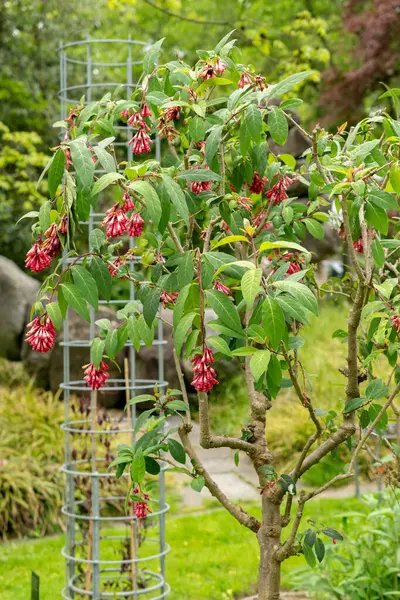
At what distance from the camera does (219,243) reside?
1597 millimetres

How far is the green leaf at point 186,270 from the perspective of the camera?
1.62 m

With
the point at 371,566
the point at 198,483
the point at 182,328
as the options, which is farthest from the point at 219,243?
the point at 371,566

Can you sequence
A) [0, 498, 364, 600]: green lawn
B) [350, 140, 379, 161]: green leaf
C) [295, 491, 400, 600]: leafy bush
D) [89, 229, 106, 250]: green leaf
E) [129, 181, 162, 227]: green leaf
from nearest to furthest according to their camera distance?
[129, 181, 162, 227]: green leaf < [350, 140, 379, 161]: green leaf < [89, 229, 106, 250]: green leaf < [295, 491, 400, 600]: leafy bush < [0, 498, 364, 600]: green lawn

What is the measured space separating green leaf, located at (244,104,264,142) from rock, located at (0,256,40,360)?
7.01 metres

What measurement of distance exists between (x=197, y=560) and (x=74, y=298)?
3.13 meters

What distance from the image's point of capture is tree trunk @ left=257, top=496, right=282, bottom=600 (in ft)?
6.88

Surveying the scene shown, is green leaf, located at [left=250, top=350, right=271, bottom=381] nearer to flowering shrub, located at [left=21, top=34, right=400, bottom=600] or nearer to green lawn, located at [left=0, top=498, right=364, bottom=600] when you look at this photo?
flowering shrub, located at [left=21, top=34, right=400, bottom=600]

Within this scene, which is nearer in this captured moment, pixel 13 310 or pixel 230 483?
pixel 230 483

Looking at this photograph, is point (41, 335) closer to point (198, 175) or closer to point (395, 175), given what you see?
point (198, 175)

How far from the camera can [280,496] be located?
2064 mm

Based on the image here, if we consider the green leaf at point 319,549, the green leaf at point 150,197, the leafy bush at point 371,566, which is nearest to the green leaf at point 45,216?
the green leaf at point 150,197

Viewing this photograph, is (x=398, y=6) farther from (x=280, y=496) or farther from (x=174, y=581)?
(x=280, y=496)

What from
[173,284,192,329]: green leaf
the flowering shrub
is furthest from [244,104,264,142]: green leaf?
[173,284,192,329]: green leaf

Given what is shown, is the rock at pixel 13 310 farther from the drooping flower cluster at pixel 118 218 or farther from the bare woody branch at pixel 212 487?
the drooping flower cluster at pixel 118 218
